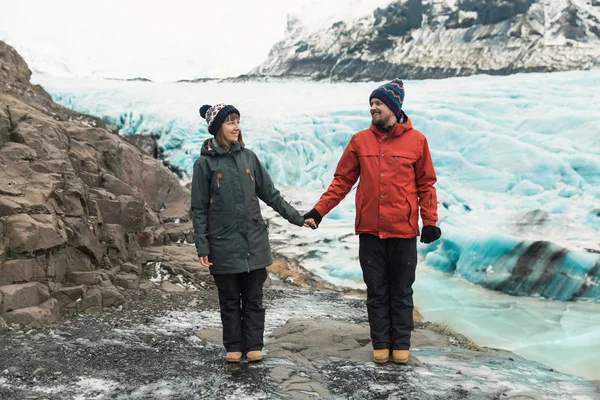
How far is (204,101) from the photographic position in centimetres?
2416

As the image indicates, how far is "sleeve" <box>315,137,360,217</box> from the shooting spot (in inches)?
168

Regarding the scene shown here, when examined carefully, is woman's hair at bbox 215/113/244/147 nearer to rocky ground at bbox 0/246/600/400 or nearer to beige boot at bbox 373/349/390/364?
rocky ground at bbox 0/246/600/400

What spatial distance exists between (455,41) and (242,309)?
75901 mm

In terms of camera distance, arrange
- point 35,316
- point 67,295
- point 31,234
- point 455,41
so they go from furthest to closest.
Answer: point 455,41, point 67,295, point 31,234, point 35,316

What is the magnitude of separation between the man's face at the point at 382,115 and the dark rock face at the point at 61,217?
3.20 m

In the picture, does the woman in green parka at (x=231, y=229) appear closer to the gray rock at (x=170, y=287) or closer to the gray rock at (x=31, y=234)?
the gray rock at (x=31, y=234)

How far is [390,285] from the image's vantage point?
4.17 meters

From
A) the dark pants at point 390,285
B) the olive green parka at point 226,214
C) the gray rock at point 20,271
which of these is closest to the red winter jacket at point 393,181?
the dark pants at point 390,285

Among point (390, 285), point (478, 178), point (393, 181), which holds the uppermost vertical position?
point (393, 181)

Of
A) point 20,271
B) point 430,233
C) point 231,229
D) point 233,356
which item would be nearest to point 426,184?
point 430,233

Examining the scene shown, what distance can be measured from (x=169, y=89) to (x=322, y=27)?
266 ft

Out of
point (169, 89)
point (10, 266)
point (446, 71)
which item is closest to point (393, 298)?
point (10, 266)

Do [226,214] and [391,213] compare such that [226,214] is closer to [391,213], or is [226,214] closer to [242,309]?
[242,309]

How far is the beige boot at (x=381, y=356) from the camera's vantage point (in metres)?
4.14
